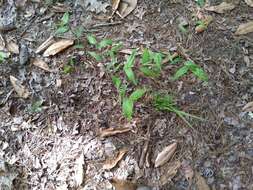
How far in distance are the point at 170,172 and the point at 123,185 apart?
275 mm

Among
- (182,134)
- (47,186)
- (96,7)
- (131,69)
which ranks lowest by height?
(47,186)

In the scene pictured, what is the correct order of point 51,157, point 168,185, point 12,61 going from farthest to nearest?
point 12,61 < point 51,157 < point 168,185

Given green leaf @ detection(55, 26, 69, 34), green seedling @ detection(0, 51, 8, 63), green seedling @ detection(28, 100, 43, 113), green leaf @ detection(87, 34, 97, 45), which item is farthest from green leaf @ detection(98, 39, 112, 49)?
green seedling @ detection(0, 51, 8, 63)

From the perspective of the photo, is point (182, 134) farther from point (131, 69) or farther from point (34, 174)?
point (34, 174)

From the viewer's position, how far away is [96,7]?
9.47ft

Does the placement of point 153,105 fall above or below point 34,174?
above

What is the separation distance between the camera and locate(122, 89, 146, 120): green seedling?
2.40 metres

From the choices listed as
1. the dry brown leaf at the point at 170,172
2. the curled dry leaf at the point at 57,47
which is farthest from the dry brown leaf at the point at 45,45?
the dry brown leaf at the point at 170,172

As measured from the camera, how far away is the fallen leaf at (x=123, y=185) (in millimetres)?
2246

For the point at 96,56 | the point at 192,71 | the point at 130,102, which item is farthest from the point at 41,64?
the point at 192,71

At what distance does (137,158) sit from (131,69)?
58 centimetres

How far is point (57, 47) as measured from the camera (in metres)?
2.72

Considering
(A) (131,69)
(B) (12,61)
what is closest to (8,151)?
(B) (12,61)

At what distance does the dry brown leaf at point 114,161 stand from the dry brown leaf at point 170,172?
0.27 metres
